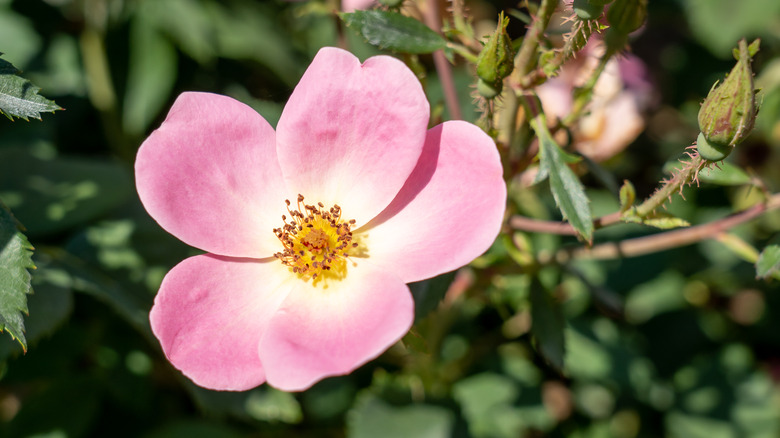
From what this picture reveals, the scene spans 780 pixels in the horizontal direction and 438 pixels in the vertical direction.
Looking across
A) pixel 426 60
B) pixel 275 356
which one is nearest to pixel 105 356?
pixel 275 356

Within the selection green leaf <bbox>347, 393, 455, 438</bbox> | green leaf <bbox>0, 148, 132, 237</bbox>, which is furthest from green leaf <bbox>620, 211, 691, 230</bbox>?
green leaf <bbox>0, 148, 132, 237</bbox>

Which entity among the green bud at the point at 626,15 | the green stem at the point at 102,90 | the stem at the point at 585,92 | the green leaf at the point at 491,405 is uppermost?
the green bud at the point at 626,15

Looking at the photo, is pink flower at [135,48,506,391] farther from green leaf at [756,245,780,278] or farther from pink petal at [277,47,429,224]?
green leaf at [756,245,780,278]

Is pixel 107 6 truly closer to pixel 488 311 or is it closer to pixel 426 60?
pixel 426 60

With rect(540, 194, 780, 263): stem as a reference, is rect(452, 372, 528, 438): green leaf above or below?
below

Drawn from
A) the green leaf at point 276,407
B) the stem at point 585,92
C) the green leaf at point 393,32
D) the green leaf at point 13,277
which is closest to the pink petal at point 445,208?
the green leaf at point 393,32

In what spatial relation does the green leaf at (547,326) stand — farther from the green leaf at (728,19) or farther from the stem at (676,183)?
the green leaf at (728,19)

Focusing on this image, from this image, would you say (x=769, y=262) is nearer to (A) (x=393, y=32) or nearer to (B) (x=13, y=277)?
(A) (x=393, y=32)
